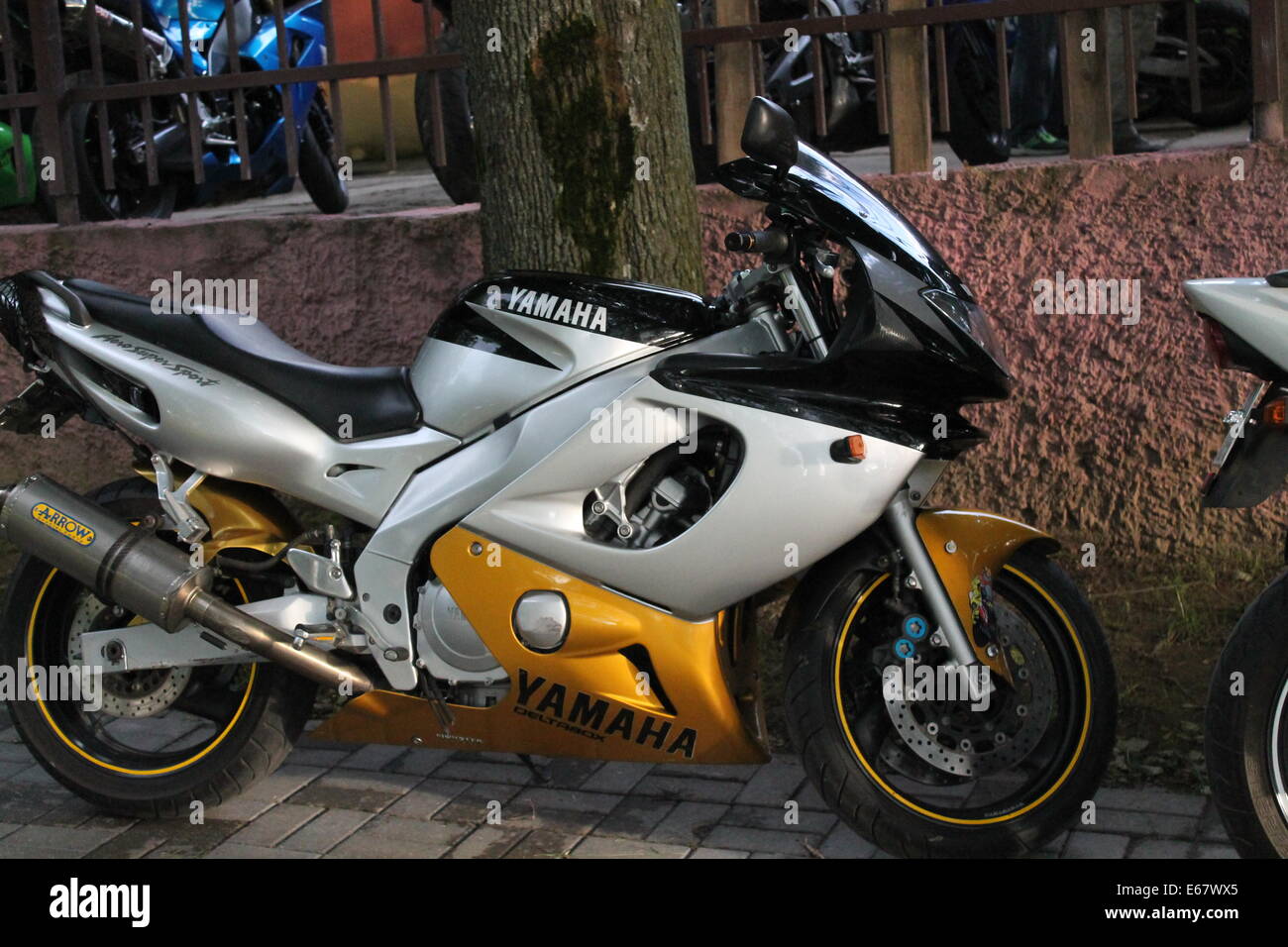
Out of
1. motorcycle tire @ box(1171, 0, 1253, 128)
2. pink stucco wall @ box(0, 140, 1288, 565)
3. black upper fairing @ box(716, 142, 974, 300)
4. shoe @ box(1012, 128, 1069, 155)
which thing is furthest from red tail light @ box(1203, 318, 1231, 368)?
motorcycle tire @ box(1171, 0, 1253, 128)

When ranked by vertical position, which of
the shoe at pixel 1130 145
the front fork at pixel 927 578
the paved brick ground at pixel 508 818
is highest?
the shoe at pixel 1130 145

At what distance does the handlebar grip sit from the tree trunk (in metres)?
1.23

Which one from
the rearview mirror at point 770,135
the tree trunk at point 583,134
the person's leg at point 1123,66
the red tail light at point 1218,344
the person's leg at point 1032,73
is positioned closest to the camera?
the red tail light at point 1218,344

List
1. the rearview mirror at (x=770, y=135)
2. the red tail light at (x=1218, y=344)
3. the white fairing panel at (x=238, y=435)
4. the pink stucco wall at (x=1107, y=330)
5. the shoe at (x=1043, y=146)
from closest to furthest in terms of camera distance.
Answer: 1. the red tail light at (x=1218, y=344)
2. the rearview mirror at (x=770, y=135)
3. the white fairing panel at (x=238, y=435)
4. the pink stucco wall at (x=1107, y=330)
5. the shoe at (x=1043, y=146)

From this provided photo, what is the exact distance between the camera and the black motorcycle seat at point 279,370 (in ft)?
12.1

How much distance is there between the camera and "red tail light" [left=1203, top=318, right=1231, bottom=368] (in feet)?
9.91

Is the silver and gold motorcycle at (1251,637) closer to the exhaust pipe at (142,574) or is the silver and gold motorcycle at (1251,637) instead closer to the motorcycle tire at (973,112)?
the exhaust pipe at (142,574)

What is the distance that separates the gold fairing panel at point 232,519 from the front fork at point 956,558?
1500 millimetres

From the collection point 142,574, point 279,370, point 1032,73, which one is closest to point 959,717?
point 279,370

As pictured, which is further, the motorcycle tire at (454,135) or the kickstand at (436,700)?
the motorcycle tire at (454,135)

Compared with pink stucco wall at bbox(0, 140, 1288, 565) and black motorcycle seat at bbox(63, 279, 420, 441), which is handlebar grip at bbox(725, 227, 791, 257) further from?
pink stucco wall at bbox(0, 140, 1288, 565)

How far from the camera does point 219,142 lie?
800 centimetres

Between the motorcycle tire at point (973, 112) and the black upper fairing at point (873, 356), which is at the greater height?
the motorcycle tire at point (973, 112)

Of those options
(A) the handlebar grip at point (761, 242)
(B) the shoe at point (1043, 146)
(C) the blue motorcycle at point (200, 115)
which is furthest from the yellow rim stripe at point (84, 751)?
(B) the shoe at point (1043, 146)
